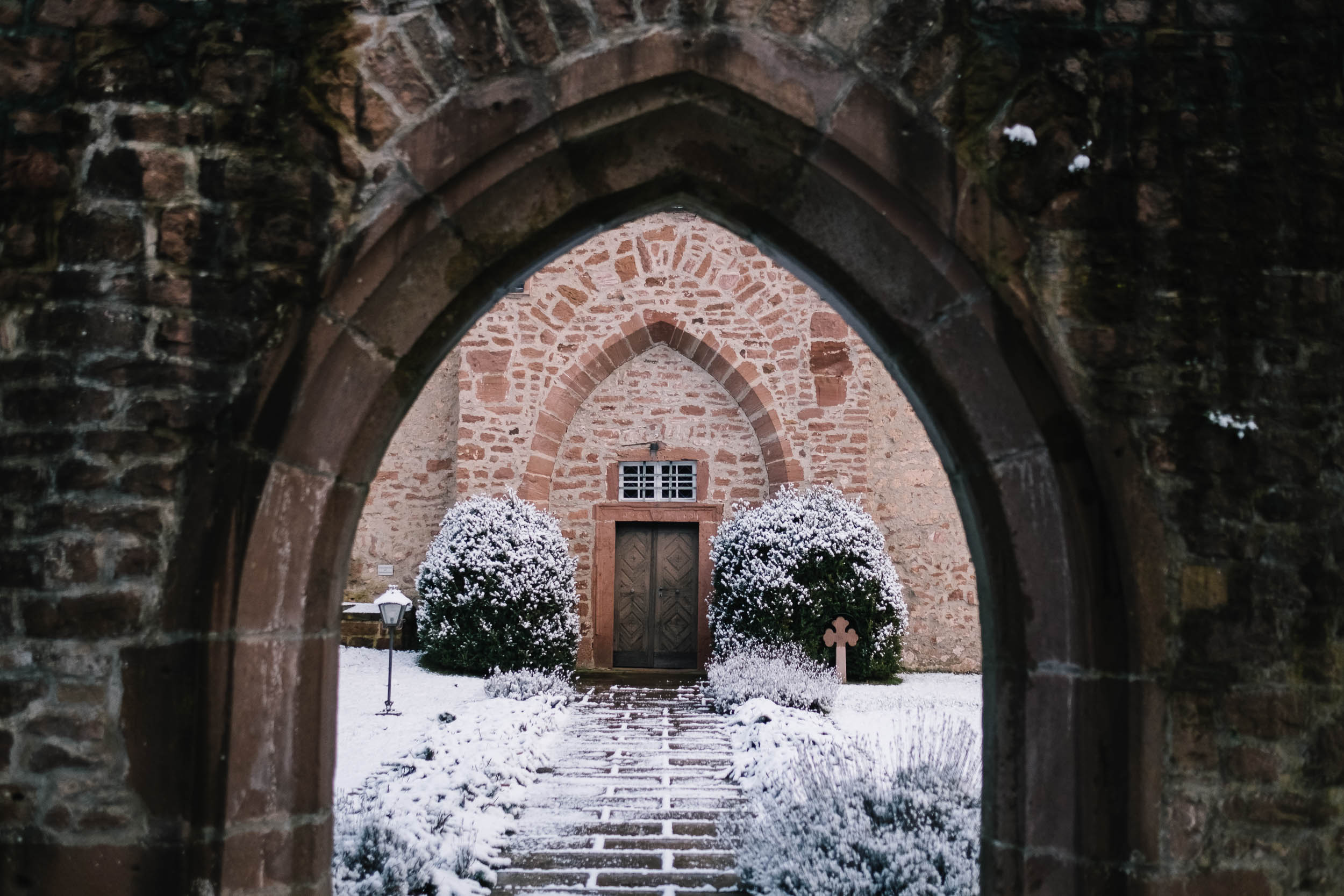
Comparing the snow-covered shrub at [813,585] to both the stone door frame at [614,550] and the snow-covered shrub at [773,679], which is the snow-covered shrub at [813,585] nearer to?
the snow-covered shrub at [773,679]

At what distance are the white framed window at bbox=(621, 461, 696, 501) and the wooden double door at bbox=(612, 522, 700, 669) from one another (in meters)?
0.30

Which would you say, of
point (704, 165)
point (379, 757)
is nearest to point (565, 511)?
point (379, 757)

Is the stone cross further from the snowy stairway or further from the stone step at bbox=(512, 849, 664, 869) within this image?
the stone step at bbox=(512, 849, 664, 869)

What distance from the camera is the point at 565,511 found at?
35.8 ft

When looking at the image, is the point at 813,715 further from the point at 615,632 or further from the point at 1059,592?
the point at 1059,592

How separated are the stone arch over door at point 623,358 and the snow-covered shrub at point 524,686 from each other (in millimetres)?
2360

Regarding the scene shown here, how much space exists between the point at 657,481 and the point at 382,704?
13.2 ft

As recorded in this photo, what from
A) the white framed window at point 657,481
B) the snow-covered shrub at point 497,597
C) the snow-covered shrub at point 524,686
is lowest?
the snow-covered shrub at point 524,686

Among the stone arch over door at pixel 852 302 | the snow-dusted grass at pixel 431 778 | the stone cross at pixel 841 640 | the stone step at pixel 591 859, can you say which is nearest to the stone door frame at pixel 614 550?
the stone cross at pixel 841 640

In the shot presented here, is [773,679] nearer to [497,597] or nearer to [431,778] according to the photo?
[497,597]

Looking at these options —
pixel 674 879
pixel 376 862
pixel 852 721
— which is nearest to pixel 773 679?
pixel 852 721

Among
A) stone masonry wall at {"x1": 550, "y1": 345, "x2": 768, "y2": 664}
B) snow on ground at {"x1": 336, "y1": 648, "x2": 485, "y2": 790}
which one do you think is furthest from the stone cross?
snow on ground at {"x1": 336, "y1": 648, "x2": 485, "y2": 790}

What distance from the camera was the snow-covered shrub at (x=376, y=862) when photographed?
3.61 m

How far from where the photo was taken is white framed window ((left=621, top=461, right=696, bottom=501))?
10.9m
